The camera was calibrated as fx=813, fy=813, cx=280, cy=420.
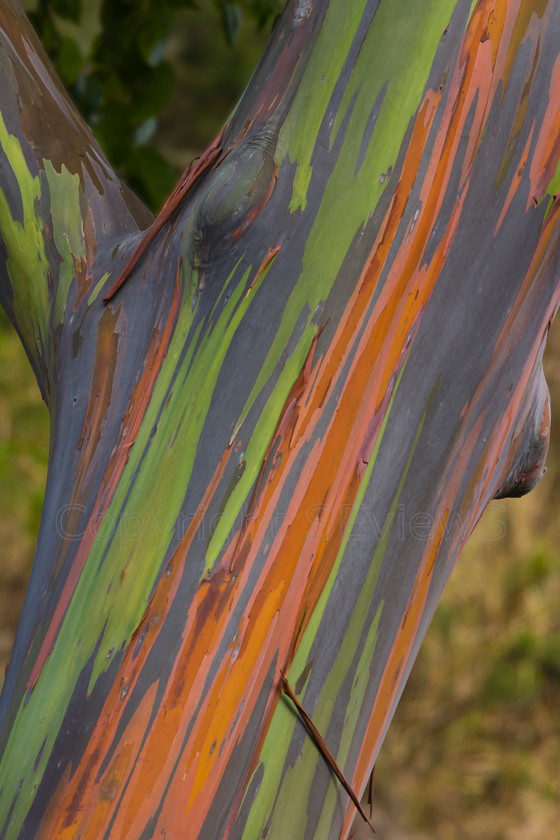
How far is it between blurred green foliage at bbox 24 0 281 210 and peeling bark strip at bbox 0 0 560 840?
60 cm

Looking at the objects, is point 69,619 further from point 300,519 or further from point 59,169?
point 59,169

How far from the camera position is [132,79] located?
1.08m

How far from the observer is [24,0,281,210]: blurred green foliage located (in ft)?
3.39

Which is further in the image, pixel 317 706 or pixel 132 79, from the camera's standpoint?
pixel 132 79

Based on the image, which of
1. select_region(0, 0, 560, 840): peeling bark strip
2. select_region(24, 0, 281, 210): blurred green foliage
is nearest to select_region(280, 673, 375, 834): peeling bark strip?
select_region(0, 0, 560, 840): peeling bark strip

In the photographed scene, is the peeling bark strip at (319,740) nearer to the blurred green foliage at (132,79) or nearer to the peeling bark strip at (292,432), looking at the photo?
the peeling bark strip at (292,432)

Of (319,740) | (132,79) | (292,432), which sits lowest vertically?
(319,740)

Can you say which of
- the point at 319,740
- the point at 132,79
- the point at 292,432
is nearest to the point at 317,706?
the point at 319,740

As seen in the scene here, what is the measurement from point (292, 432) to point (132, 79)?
83cm

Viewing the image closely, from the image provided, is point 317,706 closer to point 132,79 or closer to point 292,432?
point 292,432

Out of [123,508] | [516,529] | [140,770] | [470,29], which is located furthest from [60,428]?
[516,529]

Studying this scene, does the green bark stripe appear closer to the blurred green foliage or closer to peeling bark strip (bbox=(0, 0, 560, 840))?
peeling bark strip (bbox=(0, 0, 560, 840))

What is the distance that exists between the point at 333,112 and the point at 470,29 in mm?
82

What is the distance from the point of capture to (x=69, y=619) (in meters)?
0.43
